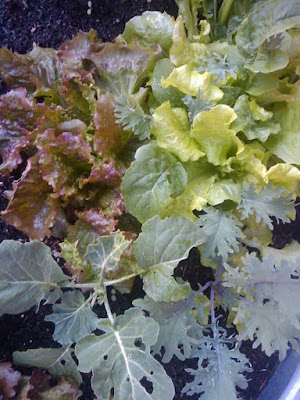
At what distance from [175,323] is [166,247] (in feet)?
0.62

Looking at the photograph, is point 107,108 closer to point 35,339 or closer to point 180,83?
point 180,83

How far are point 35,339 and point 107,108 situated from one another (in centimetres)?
68

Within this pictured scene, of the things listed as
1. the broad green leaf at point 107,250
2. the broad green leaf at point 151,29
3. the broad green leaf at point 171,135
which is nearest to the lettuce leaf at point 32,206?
the broad green leaf at point 107,250

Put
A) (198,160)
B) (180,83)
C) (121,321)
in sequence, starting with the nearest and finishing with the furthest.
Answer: (121,321), (180,83), (198,160)

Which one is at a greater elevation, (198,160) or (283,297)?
(198,160)

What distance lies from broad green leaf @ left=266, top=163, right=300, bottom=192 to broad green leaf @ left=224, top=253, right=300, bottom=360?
0.73 feet

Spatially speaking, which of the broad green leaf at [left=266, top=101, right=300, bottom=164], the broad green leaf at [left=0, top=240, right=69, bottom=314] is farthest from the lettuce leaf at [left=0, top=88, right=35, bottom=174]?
the broad green leaf at [left=266, top=101, right=300, bottom=164]

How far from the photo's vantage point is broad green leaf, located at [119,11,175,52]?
3.90 ft

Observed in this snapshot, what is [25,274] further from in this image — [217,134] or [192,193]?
[217,134]

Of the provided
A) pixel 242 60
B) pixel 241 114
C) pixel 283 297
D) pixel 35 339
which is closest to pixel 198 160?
pixel 241 114

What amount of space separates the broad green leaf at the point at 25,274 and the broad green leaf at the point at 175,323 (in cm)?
21

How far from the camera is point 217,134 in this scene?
1118 millimetres

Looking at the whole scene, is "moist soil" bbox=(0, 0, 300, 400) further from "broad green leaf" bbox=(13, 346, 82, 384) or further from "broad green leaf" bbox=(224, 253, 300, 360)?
"broad green leaf" bbox=(224, 253, 300, 360)

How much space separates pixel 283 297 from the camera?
98cm
